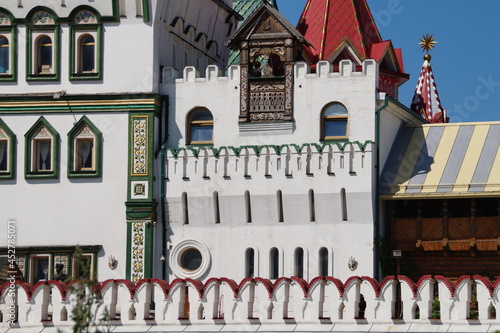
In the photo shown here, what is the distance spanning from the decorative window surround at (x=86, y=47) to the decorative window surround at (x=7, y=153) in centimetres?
241

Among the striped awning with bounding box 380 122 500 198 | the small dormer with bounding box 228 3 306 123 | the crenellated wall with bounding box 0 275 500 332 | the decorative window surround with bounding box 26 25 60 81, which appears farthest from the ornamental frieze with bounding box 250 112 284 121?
the crenellated wall with bounding box 0 275 500 332

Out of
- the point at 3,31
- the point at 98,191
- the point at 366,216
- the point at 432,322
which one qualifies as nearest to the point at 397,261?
the point at 366,216

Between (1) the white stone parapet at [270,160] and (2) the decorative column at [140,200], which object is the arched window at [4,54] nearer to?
(2) the decorative column at [140,200]

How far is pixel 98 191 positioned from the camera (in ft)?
158

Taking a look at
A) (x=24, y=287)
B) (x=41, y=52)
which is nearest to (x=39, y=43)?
(x=41, y=52)

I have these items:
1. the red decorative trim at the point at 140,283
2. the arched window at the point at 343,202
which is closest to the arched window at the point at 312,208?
the arched window at the point at 343,202

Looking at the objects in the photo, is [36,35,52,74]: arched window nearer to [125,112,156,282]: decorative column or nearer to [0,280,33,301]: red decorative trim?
[125,112,156,282]: decorative column

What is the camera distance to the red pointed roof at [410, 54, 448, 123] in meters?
59.4

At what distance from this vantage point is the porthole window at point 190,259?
156 ft

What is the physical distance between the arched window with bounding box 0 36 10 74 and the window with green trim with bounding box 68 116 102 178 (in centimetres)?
289

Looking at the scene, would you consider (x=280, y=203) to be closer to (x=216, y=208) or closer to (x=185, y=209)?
(x=216, y=208)

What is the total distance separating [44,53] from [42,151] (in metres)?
2.89

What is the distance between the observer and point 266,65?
48.6 meters

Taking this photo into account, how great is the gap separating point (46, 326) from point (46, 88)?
29.5 ft
